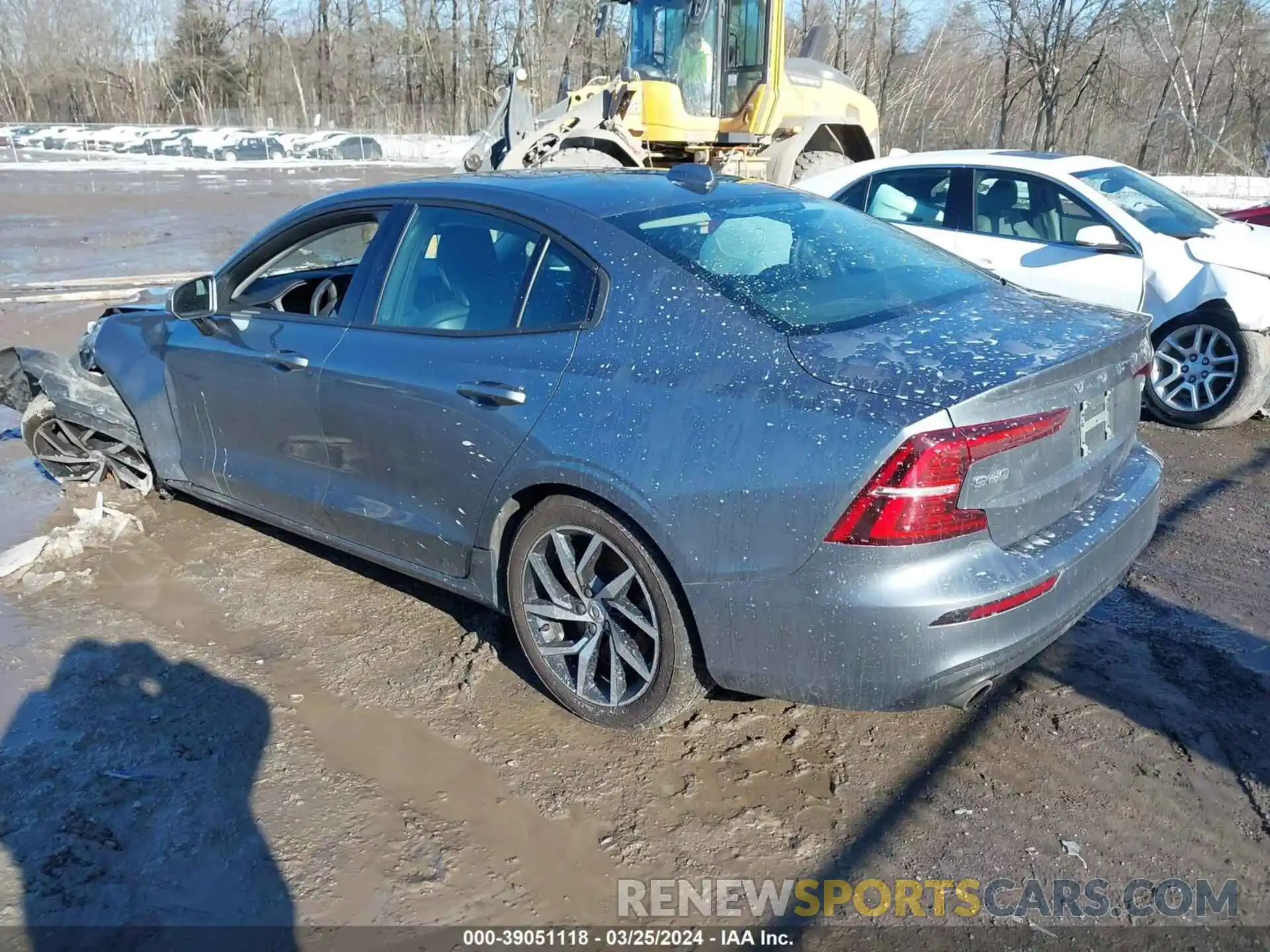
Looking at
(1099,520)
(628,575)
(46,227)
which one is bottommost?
(46,227)

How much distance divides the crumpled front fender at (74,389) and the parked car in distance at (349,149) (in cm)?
3360

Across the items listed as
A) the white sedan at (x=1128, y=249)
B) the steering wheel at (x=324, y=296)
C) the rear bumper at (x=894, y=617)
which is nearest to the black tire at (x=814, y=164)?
the white sedan at (x=1128, y=249)

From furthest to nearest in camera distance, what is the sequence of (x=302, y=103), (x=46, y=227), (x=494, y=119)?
(x=302, y=103) < (x=46, y=227) < (x=494, y=119)

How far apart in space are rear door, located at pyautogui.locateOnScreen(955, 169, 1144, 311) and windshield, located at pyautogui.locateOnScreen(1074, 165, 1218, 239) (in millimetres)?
231

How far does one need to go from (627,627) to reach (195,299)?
274 centimetres

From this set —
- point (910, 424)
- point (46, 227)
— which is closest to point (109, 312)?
point (910, 424)

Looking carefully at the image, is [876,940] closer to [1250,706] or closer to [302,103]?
[1250,706]

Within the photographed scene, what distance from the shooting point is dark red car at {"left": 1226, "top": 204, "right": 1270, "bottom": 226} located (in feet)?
29.7

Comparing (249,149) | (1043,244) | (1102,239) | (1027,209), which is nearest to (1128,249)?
(1102,239)

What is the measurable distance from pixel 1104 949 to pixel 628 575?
60.5 inches

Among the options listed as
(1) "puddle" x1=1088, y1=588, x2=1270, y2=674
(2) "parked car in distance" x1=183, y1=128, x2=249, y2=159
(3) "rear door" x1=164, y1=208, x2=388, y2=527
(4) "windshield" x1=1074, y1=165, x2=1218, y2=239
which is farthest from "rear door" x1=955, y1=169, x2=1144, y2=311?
(2) "parked car in distance" x1=183, y1=128, x2=249, y2=159

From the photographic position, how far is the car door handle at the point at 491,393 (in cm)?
309

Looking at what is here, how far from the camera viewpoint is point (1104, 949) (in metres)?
2.31

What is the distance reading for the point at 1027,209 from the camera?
6.72 meters
